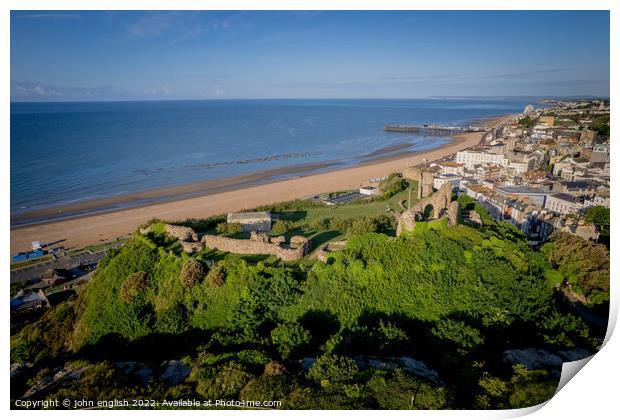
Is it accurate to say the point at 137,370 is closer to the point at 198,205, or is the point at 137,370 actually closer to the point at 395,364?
the point at 395,364

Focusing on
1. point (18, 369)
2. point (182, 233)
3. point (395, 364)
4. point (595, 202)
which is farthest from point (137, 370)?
point (595, 202)

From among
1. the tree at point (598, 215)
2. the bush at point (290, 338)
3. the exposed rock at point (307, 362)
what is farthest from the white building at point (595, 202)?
the exposed rock at point (307, 362)

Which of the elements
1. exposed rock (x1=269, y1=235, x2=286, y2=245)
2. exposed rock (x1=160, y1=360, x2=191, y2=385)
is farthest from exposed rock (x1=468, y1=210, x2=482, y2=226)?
exposed rock (x1=160, y1=360, x2=191, y2=385)

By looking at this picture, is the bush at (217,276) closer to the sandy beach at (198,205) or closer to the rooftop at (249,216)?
the rooftop at (249,216)

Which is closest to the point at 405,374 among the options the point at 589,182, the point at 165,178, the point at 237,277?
the point at 237,277

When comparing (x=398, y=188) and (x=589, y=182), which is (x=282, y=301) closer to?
(x=398, y=188)
